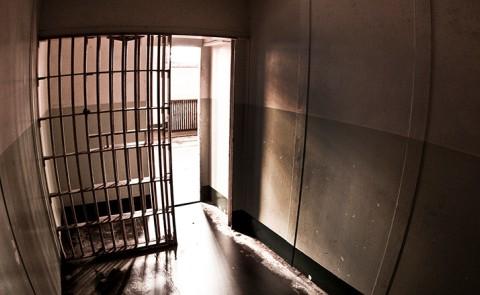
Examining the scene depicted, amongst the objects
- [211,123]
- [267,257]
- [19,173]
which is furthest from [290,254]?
[19,173]

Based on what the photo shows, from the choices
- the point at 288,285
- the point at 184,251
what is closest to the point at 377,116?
the point at 288,285

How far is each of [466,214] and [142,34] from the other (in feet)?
9.67

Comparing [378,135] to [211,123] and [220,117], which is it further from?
[211,123]

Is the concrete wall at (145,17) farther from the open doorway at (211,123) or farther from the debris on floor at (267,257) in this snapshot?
the debris on floor at (267,257)

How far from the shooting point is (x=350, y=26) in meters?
2.39

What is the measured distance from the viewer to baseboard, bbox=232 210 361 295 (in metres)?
2.77

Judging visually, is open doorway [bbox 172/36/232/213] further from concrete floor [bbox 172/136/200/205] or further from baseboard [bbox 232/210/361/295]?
baseboard [bbox 232/210/361/295]

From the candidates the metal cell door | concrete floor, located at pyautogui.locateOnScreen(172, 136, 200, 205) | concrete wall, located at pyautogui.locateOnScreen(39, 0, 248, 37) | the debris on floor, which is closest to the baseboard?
the debris on floor

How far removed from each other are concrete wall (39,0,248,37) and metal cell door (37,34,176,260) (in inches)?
5.2

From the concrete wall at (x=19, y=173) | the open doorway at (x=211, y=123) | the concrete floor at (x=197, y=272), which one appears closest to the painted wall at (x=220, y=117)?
the open doorway at (x=211, y=123)

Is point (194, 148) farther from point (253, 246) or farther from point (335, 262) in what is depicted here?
point (335, 262)

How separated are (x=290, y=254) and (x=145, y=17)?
2.75m

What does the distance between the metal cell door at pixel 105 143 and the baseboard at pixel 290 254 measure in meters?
0.89

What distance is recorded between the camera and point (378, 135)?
226cm
